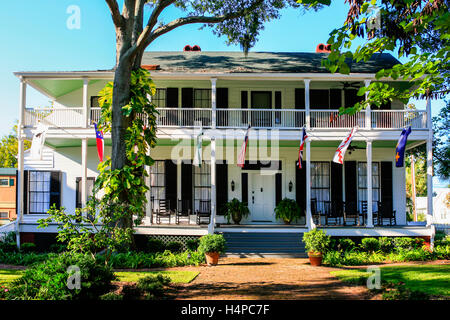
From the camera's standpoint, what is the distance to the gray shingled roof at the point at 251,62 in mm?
17312

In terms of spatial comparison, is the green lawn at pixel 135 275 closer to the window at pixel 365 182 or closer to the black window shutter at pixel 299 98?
the black window shutter at pixel 299 98

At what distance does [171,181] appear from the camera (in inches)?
670

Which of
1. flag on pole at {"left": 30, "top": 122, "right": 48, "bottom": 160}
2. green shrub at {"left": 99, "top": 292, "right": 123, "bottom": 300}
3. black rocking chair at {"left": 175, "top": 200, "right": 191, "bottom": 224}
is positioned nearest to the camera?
green shrub at {"left": 99, "top": 292, "right": 123, "bottom": 300}

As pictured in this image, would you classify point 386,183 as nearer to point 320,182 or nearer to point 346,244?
point 320,182

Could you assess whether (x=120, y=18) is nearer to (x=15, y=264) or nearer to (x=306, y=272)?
(x=15, y=264)

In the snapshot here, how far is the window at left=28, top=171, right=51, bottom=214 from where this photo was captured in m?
17.7

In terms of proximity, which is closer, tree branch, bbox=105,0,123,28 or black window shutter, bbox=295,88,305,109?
tree branch, bbox=105,0,123,28

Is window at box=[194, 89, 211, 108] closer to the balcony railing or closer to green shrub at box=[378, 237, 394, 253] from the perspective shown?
the balcony railing

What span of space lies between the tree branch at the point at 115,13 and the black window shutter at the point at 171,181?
6275mm

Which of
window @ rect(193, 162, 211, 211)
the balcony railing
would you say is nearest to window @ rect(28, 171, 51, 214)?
the balcony railing

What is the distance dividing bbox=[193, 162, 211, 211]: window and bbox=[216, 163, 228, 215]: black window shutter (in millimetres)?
381

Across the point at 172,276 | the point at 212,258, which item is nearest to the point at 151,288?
the point at 172,276

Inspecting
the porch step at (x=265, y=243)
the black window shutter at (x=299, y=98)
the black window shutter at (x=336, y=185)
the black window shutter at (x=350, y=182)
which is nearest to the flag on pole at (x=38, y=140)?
the porch step at (x=265, y=243)
